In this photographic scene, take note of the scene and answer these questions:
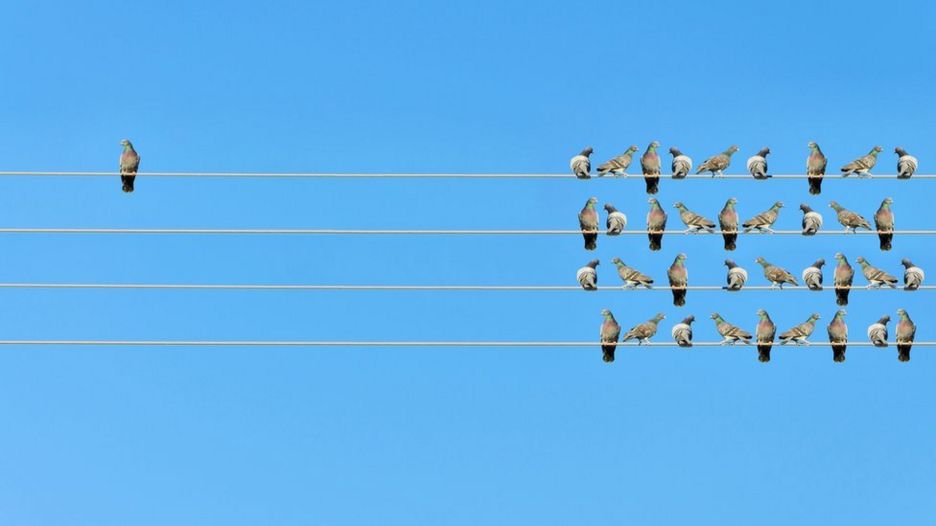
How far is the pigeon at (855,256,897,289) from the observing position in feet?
95.4

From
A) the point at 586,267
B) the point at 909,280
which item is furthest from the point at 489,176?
the point at 909,280

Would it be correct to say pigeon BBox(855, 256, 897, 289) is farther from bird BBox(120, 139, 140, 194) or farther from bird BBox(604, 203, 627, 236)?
bird BBox(120, 139, 140, 194)

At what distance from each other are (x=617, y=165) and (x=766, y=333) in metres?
2.92

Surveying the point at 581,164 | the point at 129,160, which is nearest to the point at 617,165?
the point at 581,164

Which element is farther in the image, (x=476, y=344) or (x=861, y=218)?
(x=861, y=218)

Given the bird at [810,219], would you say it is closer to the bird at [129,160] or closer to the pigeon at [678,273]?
the pigeon at [678,273]

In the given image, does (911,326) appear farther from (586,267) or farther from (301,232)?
(301,232)

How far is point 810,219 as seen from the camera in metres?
29.0

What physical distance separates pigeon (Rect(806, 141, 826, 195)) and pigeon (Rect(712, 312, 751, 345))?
2040mm

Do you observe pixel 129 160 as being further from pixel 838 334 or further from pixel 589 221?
pixel 838 334

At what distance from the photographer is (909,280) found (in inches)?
1143

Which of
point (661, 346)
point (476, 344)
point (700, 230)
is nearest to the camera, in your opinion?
point (476, 344)

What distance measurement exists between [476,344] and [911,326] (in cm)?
685

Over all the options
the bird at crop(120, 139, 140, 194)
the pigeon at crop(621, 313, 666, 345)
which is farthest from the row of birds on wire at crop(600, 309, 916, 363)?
the bird at crop(120, 139, 140, 194)
